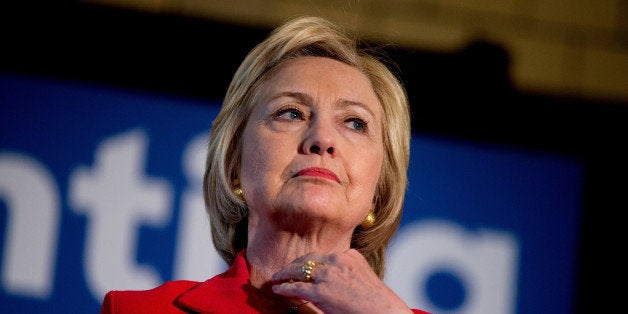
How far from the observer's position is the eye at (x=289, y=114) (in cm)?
185

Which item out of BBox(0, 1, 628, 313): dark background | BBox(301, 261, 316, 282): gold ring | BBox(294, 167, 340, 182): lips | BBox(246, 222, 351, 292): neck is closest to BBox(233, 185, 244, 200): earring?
BBox(246, 222, 351, 292): neck

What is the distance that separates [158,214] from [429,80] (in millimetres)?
1109

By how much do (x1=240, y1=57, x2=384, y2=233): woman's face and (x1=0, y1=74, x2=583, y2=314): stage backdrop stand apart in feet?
3.31

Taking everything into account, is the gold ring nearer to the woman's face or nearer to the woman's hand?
the woman's hand

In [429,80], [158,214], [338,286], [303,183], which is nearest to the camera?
[338,286]

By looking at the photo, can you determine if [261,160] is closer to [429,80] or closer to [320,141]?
[320,141]

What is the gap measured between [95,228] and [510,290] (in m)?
1.42

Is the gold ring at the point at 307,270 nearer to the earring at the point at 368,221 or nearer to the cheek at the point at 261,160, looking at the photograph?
the cheek at the point at 261,160

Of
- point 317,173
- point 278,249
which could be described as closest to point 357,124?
point 317,173

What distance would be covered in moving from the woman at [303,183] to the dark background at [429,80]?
3.44ft

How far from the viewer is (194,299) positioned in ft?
5.63

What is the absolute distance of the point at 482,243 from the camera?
3.01m

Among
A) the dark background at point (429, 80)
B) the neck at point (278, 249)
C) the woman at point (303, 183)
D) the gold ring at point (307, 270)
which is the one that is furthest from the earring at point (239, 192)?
the dark background at point (429, 80)

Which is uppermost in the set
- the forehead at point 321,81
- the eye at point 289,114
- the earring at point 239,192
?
the forehead at point 321,81
